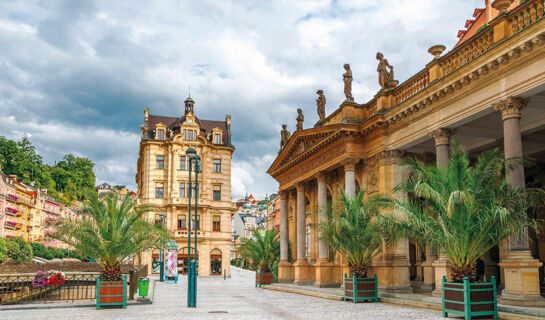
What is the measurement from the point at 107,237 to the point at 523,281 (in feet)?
47.0

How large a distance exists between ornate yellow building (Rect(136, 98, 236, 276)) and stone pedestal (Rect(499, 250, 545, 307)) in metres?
46.7

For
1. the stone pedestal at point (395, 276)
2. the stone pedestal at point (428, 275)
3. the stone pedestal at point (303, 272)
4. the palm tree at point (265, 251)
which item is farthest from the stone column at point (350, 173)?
the palm tree at point (265, 251)

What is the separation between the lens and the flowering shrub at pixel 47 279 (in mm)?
20422

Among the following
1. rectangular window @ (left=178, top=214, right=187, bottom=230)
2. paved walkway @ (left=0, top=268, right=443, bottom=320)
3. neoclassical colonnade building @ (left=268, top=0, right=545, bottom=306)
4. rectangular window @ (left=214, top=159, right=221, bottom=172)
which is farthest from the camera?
rectangular window @ (left=214, top=159, right=221, bottom=172)

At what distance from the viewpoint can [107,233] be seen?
1947 cm

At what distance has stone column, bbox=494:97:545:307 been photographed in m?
14.5

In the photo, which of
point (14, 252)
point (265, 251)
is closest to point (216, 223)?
point (14, 252)

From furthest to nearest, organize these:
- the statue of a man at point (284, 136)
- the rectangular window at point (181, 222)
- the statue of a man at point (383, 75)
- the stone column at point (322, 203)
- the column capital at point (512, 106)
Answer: the rectangular window at point (181, 222), the statue of a man at point (284, 136), the stone column at point (322, 203), the statue of a man at point (383, 75), the column capital at point (512, 106)

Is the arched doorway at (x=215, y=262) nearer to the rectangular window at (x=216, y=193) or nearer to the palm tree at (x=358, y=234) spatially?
the rectangular window at (x=216, y=193)

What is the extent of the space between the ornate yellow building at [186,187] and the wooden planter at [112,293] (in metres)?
39.8

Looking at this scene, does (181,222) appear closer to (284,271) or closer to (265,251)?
(265,251)

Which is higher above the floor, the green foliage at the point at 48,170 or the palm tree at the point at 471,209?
the green foliage at the point at 48,170

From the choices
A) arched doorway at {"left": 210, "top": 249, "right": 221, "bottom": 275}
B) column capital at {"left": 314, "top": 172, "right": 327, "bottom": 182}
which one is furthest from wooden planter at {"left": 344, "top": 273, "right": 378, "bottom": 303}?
arched doorway at {"left": 210, "top": 249, "right": 221, "bottom": 275}

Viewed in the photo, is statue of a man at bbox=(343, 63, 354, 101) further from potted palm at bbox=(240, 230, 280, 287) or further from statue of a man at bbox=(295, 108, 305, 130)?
potted palm at bbox=(240, 230, 280, 287)
